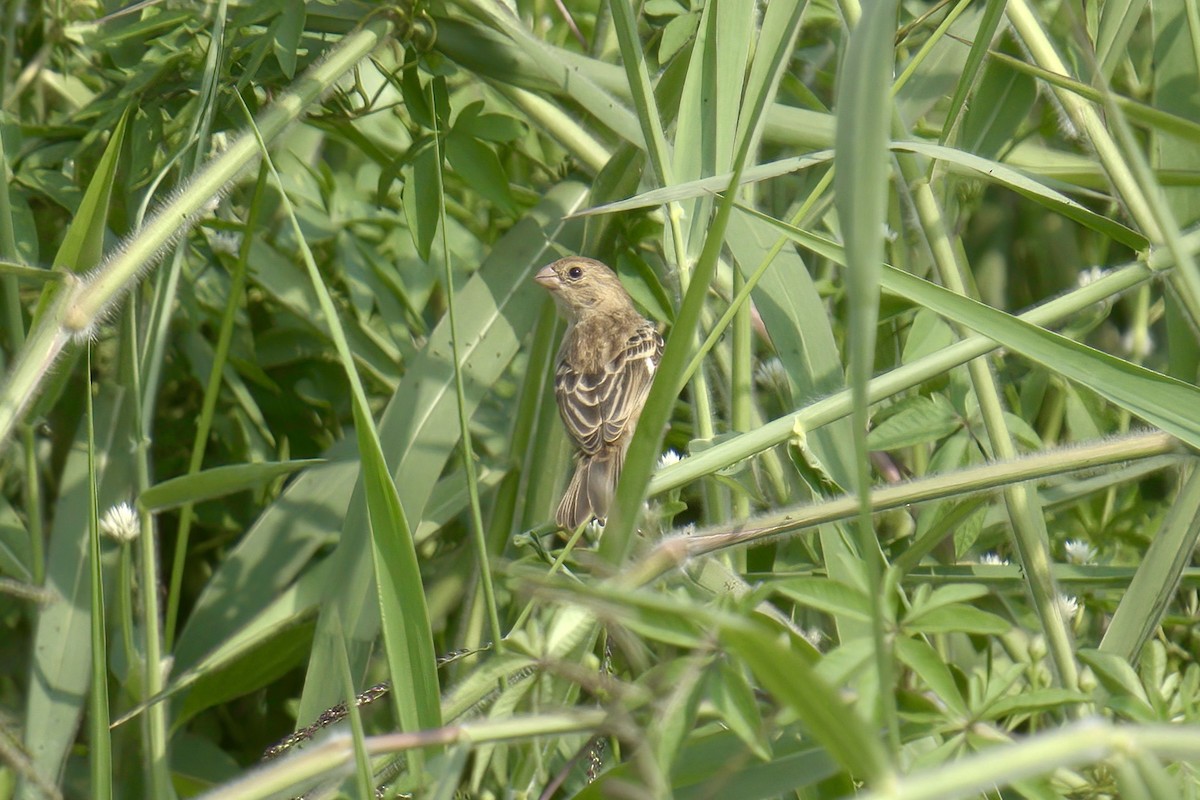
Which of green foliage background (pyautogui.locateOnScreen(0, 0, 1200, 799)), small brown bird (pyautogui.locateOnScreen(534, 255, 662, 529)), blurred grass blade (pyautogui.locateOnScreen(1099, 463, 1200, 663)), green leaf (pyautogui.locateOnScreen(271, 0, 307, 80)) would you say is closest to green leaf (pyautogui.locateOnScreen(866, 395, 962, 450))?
green foliage background (pyautogui.locateOnScreen(0, 0, 1200, 799))

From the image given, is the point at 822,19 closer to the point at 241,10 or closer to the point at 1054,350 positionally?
the point at 241,10

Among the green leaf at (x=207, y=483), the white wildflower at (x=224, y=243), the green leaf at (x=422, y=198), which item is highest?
the green leaf at (x=422, y=198)

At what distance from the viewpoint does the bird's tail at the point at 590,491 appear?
8.92ft

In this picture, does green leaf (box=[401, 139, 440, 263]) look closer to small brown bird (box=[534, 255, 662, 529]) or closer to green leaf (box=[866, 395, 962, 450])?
small brown bird (box=[534, 255, 662, 529])

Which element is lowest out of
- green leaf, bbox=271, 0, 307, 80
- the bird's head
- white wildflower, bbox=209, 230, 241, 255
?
the bird's head

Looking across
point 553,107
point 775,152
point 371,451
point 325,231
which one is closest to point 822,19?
point 775,152

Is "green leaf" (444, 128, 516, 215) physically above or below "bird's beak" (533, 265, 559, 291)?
above

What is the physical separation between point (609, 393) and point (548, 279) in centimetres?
51

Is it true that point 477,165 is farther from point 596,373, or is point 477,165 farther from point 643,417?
point 643,417

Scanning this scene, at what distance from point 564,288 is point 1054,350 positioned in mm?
1583

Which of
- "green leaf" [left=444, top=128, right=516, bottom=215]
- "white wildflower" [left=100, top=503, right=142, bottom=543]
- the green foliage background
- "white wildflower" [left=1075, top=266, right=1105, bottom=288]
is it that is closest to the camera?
the green foliage background

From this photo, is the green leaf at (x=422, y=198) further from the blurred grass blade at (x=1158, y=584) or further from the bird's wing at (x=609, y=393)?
the blurred grass blade at (x=1158, y=584)

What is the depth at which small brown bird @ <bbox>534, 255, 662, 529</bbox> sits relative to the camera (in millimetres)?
3055

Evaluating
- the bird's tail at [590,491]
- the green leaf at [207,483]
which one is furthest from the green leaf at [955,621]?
the green leaf at [207,483]
